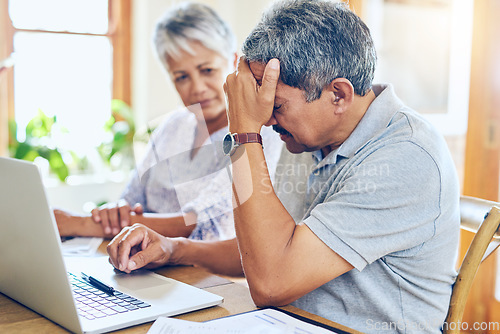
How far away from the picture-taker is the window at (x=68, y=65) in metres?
3.33

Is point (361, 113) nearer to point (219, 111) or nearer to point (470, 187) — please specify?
point (219, 111)

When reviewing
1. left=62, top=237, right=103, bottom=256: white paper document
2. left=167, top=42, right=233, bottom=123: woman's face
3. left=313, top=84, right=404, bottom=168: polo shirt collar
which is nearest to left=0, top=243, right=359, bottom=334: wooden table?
left=62, top=237, right=103, bottom=256: white paper document

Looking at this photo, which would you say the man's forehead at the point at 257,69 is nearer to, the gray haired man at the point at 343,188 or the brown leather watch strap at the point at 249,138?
the gray haired man at the point at 343,188

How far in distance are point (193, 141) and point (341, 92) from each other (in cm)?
99

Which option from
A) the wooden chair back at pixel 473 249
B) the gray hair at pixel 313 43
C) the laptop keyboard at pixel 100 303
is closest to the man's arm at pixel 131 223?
the laptop keyboard at pixel 100 303

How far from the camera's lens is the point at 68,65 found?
352 centimetres

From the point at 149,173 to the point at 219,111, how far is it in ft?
1.19

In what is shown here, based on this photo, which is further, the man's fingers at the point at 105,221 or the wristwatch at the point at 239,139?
the man's fingers at the point at 105,221

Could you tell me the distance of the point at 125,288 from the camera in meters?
1.07

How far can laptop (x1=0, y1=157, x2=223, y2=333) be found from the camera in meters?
0.82

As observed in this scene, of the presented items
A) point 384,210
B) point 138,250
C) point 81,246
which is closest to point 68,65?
point 81,246

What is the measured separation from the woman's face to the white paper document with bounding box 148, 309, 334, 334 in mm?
1169

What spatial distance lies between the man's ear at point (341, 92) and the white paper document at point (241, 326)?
0.47 meters

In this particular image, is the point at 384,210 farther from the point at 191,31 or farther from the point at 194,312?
the point at 191,31
